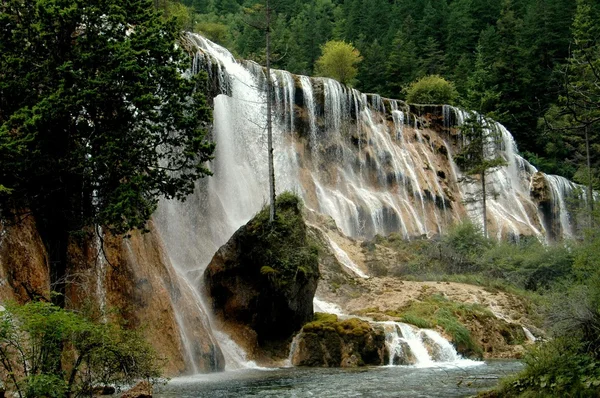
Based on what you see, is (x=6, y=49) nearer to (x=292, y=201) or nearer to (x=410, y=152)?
(x=292, y=201)

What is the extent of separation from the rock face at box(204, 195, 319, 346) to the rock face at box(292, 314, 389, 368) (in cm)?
111

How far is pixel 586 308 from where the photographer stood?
10.1 meters

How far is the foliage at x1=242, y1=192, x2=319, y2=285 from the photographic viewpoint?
21.6m

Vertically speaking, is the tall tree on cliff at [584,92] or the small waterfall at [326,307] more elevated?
the tall tree on cliff at [584,92]

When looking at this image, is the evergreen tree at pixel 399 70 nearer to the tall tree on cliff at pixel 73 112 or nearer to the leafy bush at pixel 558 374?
the tall tree on cliff at pixel 73 112

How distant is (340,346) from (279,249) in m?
3.91

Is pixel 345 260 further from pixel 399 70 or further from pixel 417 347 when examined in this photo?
pixel 399 70

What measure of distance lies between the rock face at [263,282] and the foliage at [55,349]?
1002 centimetres

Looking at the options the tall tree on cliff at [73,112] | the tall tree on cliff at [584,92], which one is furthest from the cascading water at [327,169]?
the tall tree on cliff at [584,92]

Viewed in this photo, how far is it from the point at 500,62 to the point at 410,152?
22.9 meters

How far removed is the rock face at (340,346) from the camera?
65.7ft

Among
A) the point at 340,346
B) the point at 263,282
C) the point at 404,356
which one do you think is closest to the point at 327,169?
the point at 263,282

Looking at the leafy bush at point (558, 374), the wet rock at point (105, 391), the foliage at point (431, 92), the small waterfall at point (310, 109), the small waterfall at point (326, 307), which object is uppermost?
the foliage at point (431, 92)

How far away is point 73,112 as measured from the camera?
13.8m
